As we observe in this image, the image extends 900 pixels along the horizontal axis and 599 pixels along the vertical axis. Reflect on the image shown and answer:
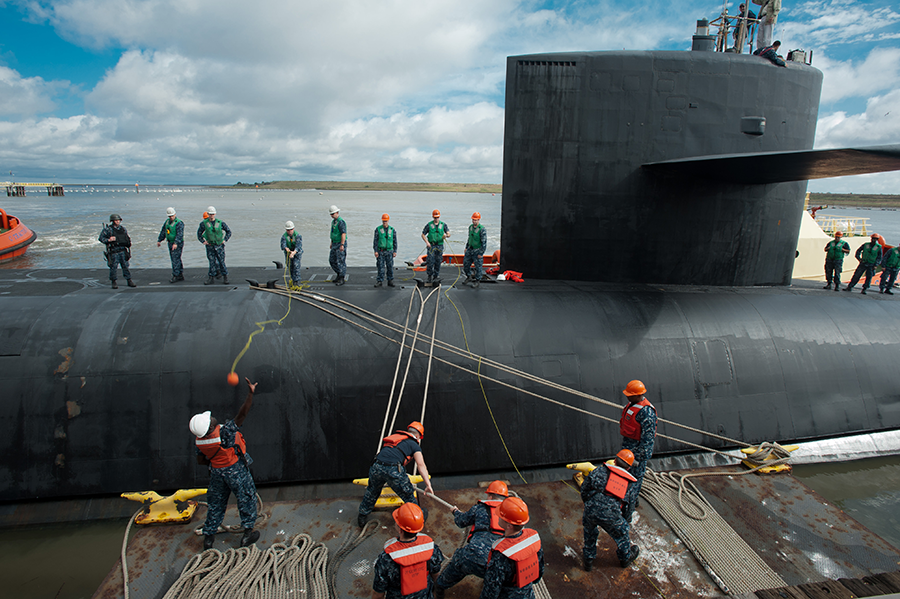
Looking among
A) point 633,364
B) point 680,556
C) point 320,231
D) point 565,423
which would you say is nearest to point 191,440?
point 565,423

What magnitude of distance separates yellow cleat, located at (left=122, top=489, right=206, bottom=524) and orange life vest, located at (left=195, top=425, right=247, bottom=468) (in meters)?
0.87

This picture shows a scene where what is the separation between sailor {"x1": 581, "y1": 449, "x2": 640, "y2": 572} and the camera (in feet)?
13.7

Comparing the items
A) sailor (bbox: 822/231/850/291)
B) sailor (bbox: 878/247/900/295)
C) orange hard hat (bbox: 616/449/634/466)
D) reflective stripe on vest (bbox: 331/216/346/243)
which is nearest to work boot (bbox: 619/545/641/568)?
A: orange hard hat (bbox: 616/449/634/466)

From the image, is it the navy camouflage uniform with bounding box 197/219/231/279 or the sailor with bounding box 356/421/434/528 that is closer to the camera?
the sailor with bounding box 356/421/434/528

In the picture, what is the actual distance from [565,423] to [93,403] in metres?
5.90

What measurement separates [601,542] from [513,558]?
1.92 m

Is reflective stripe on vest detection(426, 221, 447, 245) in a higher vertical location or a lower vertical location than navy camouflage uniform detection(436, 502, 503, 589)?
higher

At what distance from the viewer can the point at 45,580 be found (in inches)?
200

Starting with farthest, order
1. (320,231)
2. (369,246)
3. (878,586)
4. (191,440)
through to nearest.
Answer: (320,231) → (369,246) → (191,440) → (878,586)

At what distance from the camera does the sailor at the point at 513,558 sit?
324 centimetres

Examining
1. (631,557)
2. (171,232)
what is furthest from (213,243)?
(631,557)

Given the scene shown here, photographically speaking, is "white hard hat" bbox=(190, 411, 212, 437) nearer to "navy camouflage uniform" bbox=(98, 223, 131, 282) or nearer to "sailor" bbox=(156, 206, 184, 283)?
"navy camouflage uniform" bbox=(98, 223, 131, 282)

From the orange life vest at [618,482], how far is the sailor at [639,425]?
0.51 m

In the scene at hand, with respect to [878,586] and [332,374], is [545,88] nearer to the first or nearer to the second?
[332,374]
